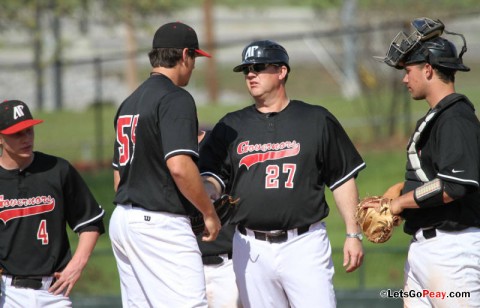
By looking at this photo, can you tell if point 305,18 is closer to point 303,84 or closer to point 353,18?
point 303,84

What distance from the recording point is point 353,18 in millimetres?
21609

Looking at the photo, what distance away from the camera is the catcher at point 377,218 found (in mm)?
5871

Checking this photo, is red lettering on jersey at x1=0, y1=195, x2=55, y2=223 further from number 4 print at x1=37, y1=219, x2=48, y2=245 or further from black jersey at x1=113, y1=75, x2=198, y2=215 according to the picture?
black jersey at x1=113, y1=75, x2=198, y2=215

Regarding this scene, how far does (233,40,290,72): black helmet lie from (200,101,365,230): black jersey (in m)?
0.33

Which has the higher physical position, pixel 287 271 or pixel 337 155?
pixel 337 155

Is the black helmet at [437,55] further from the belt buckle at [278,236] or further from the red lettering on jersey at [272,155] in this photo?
the belt buckle at [278,236]

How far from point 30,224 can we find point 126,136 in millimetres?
995

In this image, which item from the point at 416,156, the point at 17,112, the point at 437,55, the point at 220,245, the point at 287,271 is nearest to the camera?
the point at 437,55

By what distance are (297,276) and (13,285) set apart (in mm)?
1936

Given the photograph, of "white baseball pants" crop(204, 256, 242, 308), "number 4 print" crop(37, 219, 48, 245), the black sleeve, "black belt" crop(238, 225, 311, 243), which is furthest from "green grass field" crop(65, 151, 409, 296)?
"number 4 print" crop(37, 219, 48, 245)

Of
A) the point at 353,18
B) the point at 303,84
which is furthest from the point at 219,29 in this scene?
the point at 353,18

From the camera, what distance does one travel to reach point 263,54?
6273 millimetres

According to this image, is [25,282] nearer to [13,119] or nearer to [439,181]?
[13,119]

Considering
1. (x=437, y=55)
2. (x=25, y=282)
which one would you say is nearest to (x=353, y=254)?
(x=437, y=55)
